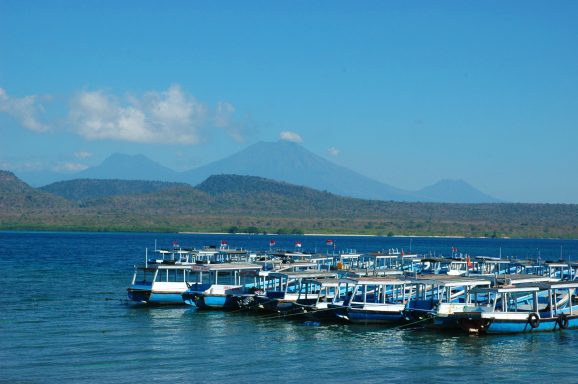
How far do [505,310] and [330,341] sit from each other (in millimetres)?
11066

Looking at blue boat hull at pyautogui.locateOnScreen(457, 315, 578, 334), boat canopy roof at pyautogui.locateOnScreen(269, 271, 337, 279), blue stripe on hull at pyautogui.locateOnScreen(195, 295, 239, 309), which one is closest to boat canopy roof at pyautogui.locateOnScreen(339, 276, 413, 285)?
boat canopy roof at pyautogui.locateOnScreen(269, 271, 337, 279)

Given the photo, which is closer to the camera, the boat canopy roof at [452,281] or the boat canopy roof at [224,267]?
the boat canopy roof at [452,281]

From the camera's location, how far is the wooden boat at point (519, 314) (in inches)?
2000

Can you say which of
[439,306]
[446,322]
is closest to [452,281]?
[439,306]

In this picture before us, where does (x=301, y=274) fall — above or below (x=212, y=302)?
above

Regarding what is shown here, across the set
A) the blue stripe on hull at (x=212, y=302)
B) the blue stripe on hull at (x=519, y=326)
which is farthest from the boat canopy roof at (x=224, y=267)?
the blue stripe on hull at (x=519, y=326)

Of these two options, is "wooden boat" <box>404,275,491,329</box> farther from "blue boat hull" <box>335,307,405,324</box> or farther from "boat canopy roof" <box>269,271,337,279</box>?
"boat canopy roof" <box>269,271,337,279</box>

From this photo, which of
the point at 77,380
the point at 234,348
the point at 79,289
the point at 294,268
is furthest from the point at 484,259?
the point at 77,380

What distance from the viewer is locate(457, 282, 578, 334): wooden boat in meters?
50.8

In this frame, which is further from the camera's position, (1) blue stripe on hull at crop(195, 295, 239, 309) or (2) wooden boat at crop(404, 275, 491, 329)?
(1) blue stripe on hull at crop(195, 295, 239, 309)

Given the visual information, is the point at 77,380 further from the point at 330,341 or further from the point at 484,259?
the point at 484,259

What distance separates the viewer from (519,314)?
51688 millimetres

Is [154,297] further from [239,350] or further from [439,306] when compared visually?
[439,306]

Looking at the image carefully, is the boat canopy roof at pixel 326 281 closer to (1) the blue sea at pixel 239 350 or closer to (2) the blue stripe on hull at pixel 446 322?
(1) the blue sea at pixel 239 350
